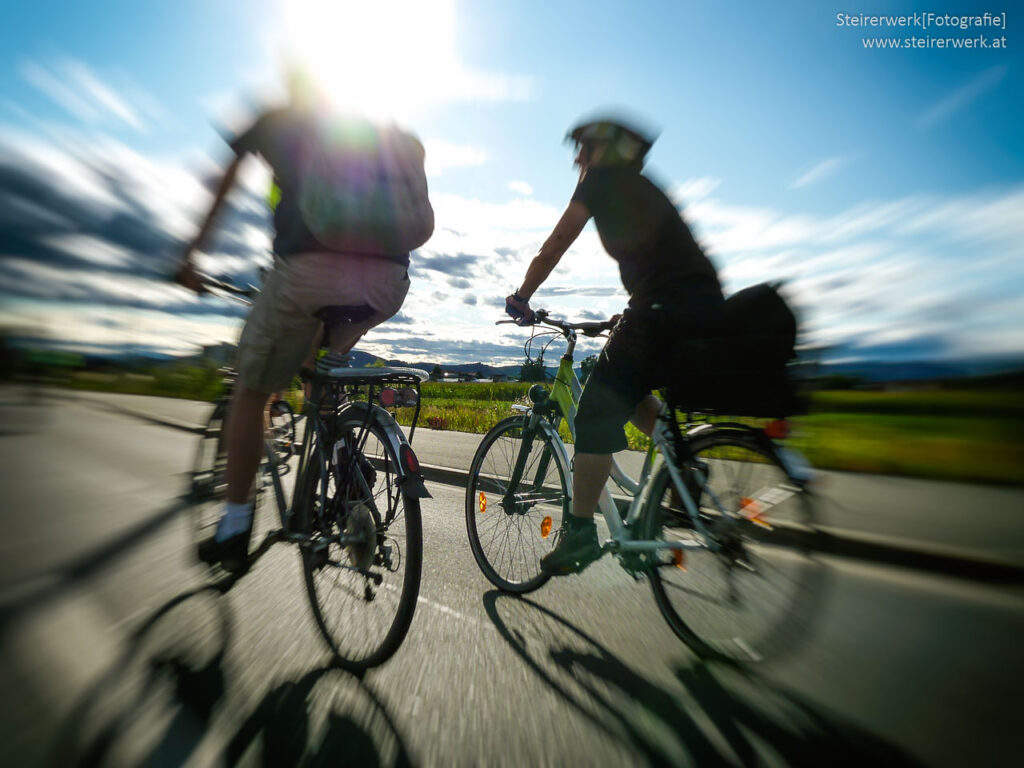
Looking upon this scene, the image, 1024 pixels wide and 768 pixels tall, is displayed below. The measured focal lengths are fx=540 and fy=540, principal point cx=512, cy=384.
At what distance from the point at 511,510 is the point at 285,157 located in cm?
214

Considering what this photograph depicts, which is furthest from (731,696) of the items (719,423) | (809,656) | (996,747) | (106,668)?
A: (106,668)

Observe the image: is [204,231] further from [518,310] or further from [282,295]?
[518,310]

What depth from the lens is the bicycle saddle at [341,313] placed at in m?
2.27

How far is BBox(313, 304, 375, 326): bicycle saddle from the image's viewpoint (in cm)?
227

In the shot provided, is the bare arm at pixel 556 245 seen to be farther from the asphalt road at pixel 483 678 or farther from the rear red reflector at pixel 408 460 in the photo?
the asphalt road at pixel 483 678

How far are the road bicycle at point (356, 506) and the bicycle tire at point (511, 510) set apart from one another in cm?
94

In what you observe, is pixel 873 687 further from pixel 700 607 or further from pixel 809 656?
pixel 700 607

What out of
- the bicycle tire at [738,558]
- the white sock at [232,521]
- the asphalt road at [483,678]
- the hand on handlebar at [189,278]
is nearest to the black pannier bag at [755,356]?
the bicycle tire at [738,558]

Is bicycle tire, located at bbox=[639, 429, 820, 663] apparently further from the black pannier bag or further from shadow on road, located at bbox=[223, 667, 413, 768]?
shadow on road, located at bbox=[223, 667, 413, 768]

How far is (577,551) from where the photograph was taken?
8.49 feet

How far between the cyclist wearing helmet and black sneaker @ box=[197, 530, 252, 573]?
1.39m

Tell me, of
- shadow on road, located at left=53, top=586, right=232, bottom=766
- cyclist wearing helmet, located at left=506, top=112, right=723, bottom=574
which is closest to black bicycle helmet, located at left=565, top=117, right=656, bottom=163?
cyclist wearing helmet, located at left=506, top=112, right=723, bottom=574

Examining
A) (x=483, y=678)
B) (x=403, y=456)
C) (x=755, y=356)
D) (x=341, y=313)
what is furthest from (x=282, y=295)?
(x=755, y=356)

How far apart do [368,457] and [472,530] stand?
1101 millimetres
